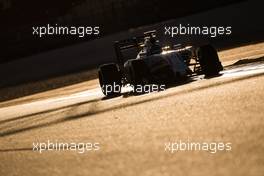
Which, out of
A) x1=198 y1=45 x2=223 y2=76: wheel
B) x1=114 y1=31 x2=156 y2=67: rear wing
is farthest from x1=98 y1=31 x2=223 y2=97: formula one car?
x1=114 y1=31 x2=156 y2=67: rear wing

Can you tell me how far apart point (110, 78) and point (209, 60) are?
2.43m

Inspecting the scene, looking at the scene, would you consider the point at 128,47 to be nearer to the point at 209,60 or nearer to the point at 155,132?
the point at 209,60

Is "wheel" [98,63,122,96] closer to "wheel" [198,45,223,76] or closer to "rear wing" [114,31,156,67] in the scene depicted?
"rear wing" [114,31,156,67]

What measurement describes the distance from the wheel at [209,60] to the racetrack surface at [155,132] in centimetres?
47

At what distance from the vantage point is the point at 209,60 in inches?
447

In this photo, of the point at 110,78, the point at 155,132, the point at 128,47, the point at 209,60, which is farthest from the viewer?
the point at 128,47

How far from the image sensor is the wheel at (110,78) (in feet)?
40.4

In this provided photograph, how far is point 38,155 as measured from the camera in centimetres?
660

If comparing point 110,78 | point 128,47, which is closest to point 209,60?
point 128,47

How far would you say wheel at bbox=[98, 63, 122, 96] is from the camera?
40.4 feet

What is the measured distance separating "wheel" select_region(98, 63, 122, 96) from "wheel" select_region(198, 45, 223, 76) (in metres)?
2.06

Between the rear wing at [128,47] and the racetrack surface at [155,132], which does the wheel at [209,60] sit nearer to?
the racetrack surface at [155,132]

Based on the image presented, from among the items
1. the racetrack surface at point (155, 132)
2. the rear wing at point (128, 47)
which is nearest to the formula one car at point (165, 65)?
the racetrack surface at point (155, 132)

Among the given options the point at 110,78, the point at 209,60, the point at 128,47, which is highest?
the point at 128,47
